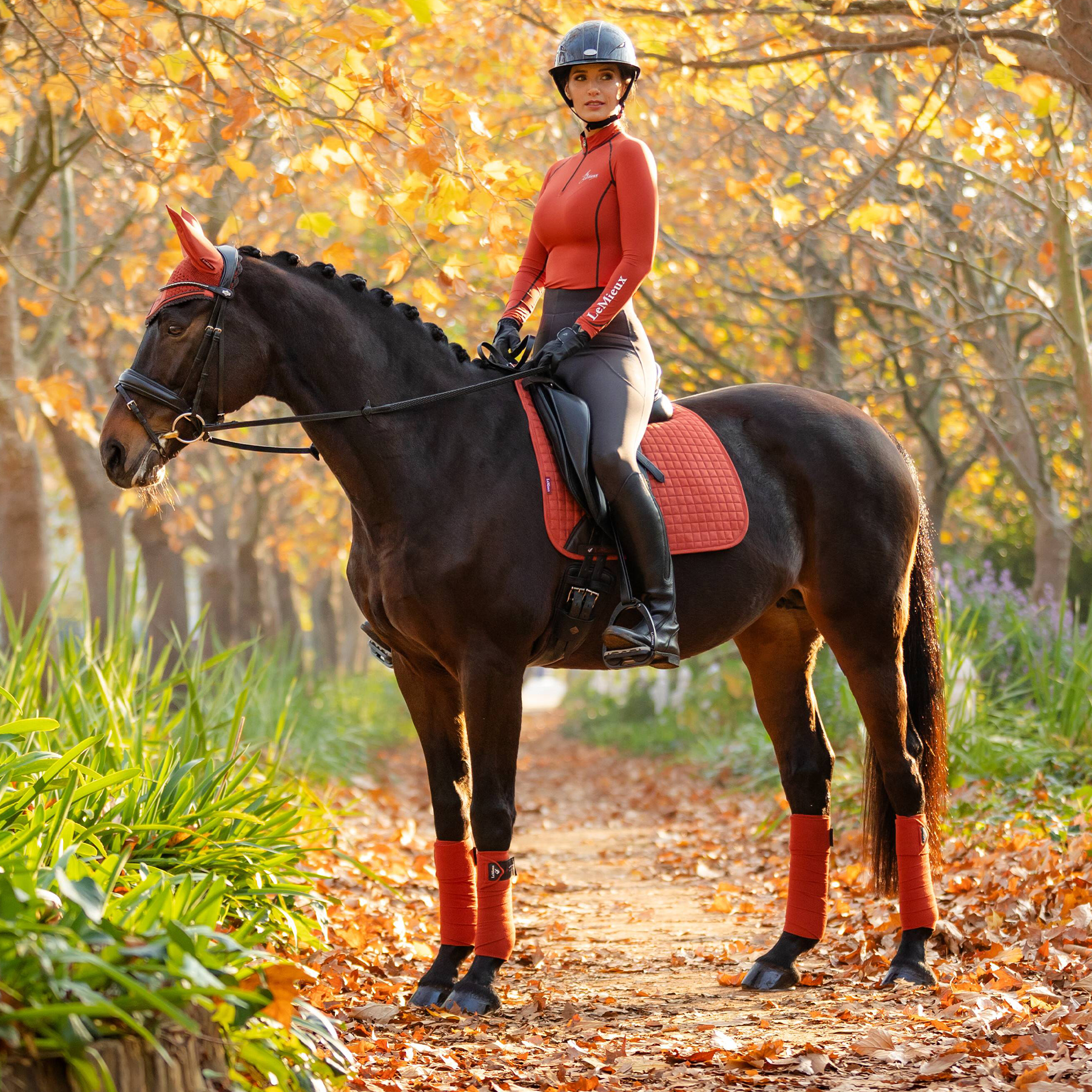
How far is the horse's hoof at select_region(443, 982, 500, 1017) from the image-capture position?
156 inches

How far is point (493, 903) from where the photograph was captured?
4.11 metres

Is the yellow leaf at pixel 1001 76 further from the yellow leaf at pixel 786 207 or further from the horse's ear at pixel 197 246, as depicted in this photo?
the horse's ear at pixel 197 246

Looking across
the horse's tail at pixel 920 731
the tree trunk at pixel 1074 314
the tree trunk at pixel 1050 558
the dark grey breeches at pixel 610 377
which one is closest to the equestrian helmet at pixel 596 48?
the dark grey breeches at pixel 610 377

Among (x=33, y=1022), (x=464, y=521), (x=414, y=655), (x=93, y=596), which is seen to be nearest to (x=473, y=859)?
(x=414, y=655)

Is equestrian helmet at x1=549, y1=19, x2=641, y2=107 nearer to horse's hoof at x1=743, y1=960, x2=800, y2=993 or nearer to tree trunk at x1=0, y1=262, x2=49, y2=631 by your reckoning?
horse's hoof at x1=743, y1=960, x2=800, y2=993

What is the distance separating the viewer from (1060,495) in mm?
13445

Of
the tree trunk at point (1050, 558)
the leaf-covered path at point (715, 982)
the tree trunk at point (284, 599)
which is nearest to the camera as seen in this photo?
the leaf-covered path at point (715, 982)

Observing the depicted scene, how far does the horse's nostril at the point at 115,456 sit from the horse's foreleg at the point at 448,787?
4.15 feet

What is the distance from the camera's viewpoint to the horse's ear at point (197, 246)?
12.3 feet

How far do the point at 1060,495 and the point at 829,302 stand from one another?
420cm

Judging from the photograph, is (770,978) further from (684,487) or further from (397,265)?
(397,265)

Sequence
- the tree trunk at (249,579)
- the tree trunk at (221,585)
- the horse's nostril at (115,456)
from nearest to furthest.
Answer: the horse's nostril at (115,456)
the tree trunk at (221,585)
the tree trunk at (249,579)

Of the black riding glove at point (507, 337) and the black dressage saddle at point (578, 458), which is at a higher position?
the black riding glove at point (507, 337)

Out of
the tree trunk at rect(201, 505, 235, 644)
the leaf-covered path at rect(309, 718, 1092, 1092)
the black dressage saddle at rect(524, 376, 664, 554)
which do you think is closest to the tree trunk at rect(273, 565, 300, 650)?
the tree trunk at rect(201, 505, 235, 644)
